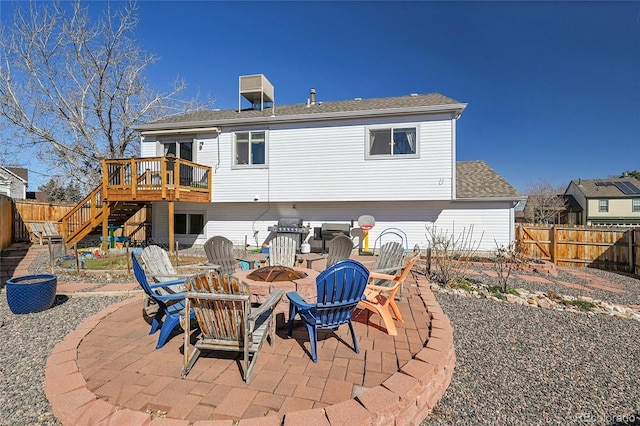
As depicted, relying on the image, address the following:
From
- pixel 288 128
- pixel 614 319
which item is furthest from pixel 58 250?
pixel 614 319

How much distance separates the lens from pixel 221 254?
19.2 ft

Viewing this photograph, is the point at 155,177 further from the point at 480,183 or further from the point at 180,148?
the point at 480,183

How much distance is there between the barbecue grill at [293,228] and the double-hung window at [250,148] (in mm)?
2780

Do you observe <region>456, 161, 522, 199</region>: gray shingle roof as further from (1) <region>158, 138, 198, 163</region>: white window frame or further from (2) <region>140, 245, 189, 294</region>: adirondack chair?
(1) <region>158, 138, 198, 163</region>: white window frame

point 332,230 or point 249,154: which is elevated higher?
point 249,154

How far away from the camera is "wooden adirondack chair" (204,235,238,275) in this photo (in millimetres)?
5676

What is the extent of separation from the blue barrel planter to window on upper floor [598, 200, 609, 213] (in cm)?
4267

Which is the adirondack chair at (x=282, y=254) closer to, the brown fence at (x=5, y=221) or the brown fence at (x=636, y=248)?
the brown fence at (x=5, y=221)

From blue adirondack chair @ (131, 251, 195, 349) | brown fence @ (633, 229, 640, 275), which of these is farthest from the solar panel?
blue adirondack chair @ (131, 251, 195, 349)

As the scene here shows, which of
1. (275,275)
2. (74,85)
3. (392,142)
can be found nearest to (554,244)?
(392,142)

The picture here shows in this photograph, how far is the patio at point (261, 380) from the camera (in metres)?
2.06

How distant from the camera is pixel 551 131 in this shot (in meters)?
22.1

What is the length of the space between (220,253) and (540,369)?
17.5 feet

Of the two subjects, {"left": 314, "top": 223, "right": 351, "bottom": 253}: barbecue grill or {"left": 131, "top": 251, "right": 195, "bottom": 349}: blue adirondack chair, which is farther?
{"left": 314, "top": 223, "right": 351, "bottom": 253}: barbecue grill
